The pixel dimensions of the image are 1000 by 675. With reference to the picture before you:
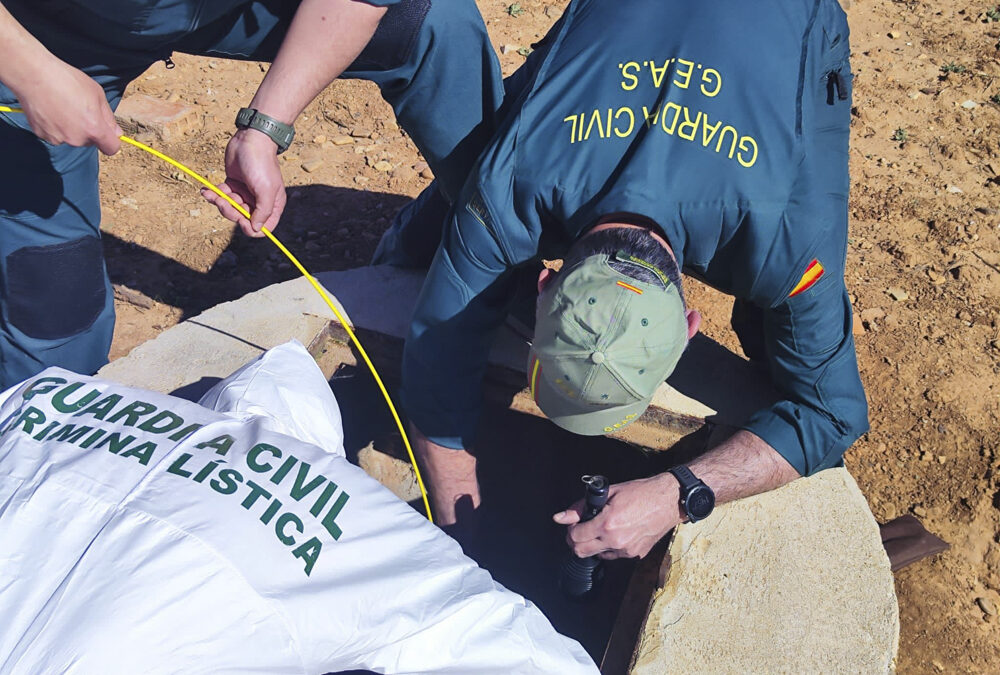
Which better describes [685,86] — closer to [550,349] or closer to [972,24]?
[550,349]

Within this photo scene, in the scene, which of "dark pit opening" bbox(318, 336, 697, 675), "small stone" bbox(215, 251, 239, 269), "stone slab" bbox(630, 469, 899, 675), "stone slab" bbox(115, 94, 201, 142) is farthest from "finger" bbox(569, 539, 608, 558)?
"stone slab" bbox(115, 94, 201, 142)

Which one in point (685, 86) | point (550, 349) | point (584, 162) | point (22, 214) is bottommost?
point (22, 214)

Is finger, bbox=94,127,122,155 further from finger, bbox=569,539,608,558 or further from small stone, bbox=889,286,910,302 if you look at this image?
small stone, bbox=889,286,910,302

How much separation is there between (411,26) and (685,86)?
0.71 meters

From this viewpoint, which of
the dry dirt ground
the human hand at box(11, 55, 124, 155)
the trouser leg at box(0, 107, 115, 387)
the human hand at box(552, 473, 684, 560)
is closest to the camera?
the human hand at box(11, 55, 124, 155)

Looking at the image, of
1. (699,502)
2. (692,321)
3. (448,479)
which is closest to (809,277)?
(692,321)

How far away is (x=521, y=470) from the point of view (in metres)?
2.92

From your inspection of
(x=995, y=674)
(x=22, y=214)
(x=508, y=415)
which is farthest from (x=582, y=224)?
(x=995, y=674)

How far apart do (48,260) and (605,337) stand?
1.59 meters

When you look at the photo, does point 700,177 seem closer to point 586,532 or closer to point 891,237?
point 586,532

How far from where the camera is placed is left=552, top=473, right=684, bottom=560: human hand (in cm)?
190

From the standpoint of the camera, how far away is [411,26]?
2094mm

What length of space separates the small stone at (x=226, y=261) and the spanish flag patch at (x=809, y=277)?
2.29 meters

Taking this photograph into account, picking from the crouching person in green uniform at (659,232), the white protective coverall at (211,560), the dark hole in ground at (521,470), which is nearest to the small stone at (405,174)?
the dark hole in ground at (521,470)
